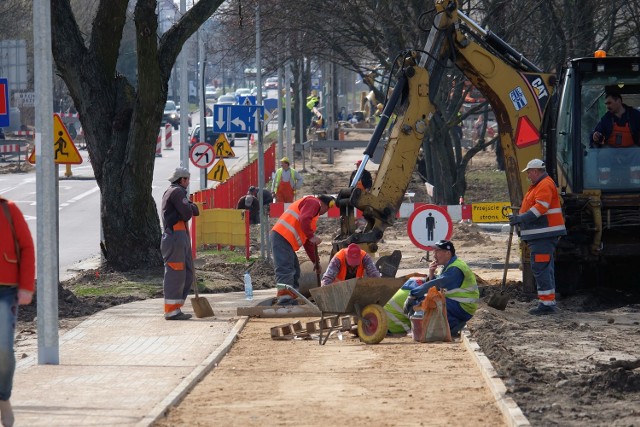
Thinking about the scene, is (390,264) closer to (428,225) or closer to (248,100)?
(428,225)

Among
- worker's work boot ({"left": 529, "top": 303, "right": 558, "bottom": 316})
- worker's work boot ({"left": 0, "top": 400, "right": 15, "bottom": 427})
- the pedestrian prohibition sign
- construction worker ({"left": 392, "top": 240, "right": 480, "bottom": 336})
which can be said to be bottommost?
worker's work boot ({"left": 529, "top": 303, "right": 558, "bottom": 316})

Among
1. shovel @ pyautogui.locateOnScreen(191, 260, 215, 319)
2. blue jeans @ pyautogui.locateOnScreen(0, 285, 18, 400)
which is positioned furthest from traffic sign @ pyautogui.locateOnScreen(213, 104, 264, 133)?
blue jeans @ pyautogui.locateOnScreen(0, 285, 18, 400)

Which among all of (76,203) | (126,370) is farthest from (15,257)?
(76,203)

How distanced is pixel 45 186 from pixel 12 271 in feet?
9.29

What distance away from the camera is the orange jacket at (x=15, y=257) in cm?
881

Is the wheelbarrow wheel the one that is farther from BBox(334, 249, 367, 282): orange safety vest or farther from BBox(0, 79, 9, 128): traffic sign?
BBox(0, 79, 9, 128): traffic sign

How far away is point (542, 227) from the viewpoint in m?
15.6

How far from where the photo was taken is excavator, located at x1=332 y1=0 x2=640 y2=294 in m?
16.3

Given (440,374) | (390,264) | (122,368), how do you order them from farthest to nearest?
(390,264)
(122,368)
(440,374)

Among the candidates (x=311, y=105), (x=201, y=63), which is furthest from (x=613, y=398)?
(x=311, y=105)

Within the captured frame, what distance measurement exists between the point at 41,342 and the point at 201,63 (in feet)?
81.7

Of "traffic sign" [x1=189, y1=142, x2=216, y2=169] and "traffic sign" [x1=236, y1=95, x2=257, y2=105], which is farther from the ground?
"traffic sign" [x1=236, y1=95, x2=257, y2=105]

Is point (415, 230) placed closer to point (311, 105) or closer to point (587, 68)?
point (587, 68)

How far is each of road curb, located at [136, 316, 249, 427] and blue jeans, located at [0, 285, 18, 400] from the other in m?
0.92
